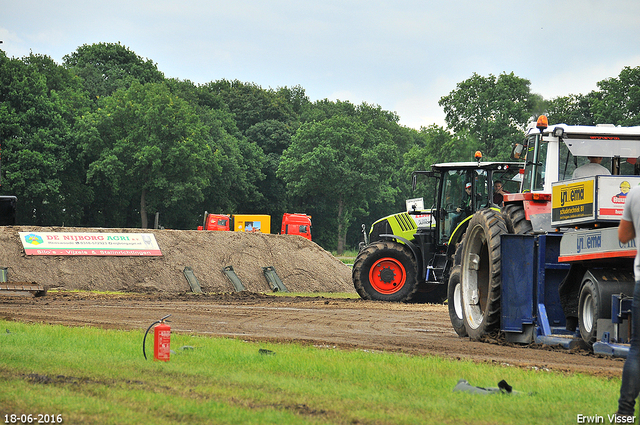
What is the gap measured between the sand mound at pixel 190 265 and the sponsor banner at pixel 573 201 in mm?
17392

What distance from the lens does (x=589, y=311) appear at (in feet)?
31.8

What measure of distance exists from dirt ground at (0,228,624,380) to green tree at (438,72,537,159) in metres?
28.7

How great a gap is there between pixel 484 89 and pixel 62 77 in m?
33.5

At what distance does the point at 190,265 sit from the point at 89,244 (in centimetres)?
356

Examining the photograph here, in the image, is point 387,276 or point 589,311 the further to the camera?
point 387,276

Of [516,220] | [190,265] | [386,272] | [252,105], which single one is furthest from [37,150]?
[516,220]

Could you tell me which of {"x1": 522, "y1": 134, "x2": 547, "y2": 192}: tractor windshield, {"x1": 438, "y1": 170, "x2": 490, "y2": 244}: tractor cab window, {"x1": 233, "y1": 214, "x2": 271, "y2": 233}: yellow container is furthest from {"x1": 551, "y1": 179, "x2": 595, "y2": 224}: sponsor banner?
{"x1": 233, "y1": 214, "x2": 271, "y2": 233}: yellow container

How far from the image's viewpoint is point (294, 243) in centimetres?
3009

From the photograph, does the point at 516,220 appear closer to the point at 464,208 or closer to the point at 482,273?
the point at 482,273

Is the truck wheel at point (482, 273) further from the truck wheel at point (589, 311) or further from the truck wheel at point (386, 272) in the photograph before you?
the truck wheel at point (386, 272)

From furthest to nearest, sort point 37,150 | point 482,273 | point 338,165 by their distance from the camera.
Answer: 1. point 338,165
2. point 37,150
3. point 482,273

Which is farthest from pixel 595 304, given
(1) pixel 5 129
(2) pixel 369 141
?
(2) pixel 369 141

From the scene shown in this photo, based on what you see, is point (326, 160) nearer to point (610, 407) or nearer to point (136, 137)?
point (136, 137)

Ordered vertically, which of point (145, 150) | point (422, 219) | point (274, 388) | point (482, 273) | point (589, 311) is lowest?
point (274, 388)
